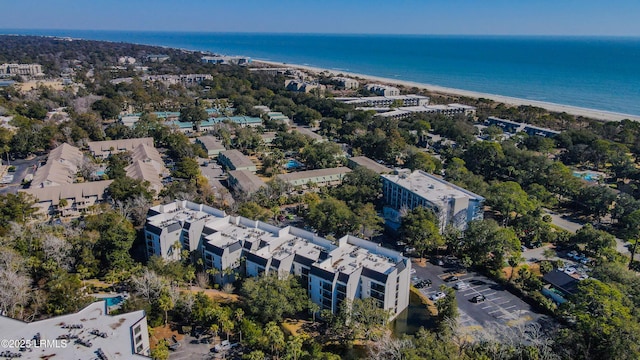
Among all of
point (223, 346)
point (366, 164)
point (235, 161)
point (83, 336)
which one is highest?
point (366, 164)

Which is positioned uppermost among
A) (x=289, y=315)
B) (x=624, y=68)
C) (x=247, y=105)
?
(x=624, y=68)

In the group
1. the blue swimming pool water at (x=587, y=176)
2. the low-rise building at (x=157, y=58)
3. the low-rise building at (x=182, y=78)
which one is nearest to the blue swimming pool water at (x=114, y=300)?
the blue swimming pool water at (x=587, y=176)

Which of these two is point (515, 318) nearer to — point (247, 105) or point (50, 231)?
point (50, 231)

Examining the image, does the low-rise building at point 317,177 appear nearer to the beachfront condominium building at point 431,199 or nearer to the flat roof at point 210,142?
the beachfront condominium building at point 431,199

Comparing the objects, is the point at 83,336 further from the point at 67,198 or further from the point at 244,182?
the point at 244,182

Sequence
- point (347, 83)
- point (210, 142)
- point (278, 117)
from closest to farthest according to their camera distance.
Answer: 1. point (210, 142)
2. point (278, 117)
3. point (347, 83)

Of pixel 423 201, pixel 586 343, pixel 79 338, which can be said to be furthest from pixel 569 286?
pixel 79 338

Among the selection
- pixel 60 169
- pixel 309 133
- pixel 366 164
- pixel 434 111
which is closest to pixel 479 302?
pixel 366 164

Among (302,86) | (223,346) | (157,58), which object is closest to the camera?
(223,346)
